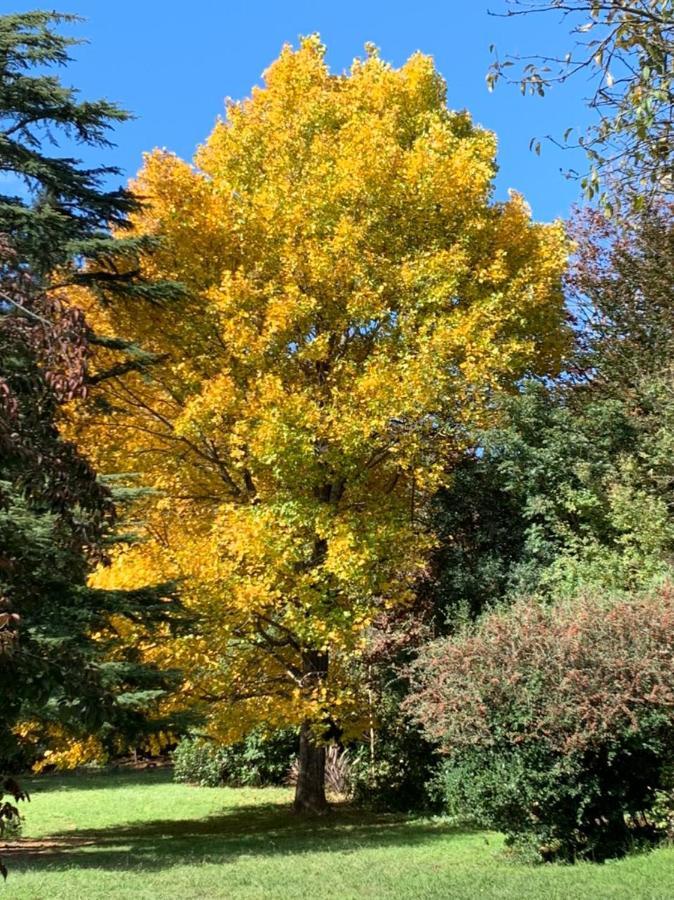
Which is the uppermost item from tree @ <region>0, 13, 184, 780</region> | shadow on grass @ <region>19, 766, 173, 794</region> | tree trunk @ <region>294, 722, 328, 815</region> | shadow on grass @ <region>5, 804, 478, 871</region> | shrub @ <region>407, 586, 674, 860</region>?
tree @ <region>0, 13, 184, 780</region>

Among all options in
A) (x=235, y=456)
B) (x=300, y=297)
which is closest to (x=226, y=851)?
(x=235, y=456)

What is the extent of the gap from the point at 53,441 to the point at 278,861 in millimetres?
6907

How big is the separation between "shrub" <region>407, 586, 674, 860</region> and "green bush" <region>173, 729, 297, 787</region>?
894 cm

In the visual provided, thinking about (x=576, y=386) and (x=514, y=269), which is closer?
(x=514, y=269)

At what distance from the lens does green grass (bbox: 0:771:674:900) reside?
263 inches

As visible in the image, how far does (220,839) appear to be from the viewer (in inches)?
423

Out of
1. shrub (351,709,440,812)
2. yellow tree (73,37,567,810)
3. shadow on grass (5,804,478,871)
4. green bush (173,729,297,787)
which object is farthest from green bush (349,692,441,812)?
green bush (173,729,297,787)

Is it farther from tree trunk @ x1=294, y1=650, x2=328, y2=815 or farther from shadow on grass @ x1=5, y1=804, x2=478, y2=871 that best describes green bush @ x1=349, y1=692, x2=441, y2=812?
tree trunk @ x1=294, y1=650, x2=328, y2=815

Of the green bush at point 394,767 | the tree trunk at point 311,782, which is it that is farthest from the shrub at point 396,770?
the tree trunk at point 311,782

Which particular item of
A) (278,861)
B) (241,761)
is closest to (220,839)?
(278,861)

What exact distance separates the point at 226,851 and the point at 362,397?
588 cm

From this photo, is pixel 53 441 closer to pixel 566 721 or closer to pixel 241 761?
pixel 566 721

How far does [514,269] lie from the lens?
1279 centimetres

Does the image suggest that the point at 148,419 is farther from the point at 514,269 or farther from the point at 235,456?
the point at 514,269
